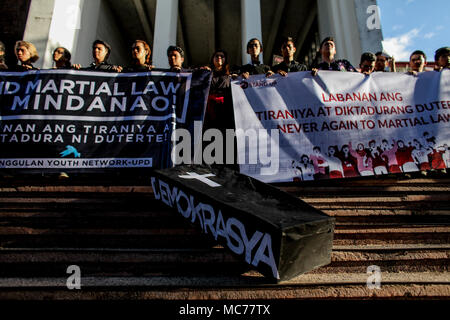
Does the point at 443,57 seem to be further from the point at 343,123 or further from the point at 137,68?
the point at 137,68

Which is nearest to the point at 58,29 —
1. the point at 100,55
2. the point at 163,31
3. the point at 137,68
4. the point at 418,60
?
the point at 163,31

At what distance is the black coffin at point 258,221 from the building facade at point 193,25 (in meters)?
4.72

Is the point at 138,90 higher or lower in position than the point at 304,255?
higher

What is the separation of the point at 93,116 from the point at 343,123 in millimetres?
3309

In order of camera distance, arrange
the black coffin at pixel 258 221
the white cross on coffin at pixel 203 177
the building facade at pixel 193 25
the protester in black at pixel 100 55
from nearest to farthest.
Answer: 1. the black coffin at pixel 258 221
2. the white cross on coffin at pixel 203 177
3. the protester in black at pixel 100 55
4. the building facade at pixel 193 25

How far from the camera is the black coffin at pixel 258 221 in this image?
178cm

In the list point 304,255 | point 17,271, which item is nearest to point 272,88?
point 304,255

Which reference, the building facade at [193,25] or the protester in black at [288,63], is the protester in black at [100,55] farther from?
the protester in black at [288,63]

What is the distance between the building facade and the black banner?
2.66 meters

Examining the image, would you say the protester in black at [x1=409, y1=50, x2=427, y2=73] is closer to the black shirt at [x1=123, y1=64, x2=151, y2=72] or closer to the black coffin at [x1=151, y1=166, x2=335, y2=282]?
the black coffin at [x1=151, y1=166, x2=335, y2=282]

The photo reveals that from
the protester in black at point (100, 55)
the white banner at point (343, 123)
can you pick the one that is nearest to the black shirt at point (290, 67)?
the white banner at point (343, 123)
